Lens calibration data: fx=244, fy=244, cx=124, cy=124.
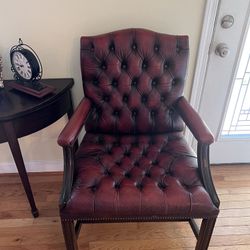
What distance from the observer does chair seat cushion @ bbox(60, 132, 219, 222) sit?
964 mm

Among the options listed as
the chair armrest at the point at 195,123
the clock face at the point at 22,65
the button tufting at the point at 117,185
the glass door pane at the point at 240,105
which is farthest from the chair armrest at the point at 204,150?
the clock face at the point at 22,65

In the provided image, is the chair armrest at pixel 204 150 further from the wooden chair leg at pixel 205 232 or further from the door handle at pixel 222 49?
the door handle at pixel 222 49

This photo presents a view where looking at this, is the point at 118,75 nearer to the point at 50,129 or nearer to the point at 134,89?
the point at 134,89

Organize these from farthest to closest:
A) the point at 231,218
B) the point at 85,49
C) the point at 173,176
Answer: the point at 231,218
the point at 85,49
the point at 173,176

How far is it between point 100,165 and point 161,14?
2.80 ft

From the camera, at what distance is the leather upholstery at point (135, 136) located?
0.97 meters

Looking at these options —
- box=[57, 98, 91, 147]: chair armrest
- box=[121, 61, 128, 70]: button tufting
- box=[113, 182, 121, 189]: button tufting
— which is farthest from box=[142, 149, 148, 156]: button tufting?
box=[121, 61, 128, 70]: button tufting

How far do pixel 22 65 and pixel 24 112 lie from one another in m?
0.29

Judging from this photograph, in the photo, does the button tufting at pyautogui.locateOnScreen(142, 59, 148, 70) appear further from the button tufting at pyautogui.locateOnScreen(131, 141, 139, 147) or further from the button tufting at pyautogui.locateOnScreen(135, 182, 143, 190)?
the button tufting at pyautogui.locateOnScreen(135, 182, 143, 190)

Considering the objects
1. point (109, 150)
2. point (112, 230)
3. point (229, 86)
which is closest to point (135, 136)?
point (109, 150)

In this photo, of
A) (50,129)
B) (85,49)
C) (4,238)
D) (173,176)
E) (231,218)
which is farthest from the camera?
(50,129)

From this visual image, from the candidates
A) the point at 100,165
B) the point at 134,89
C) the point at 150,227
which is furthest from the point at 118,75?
the point at 150,227

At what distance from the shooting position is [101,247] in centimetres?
129

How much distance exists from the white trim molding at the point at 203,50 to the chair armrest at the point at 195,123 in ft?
0.89
